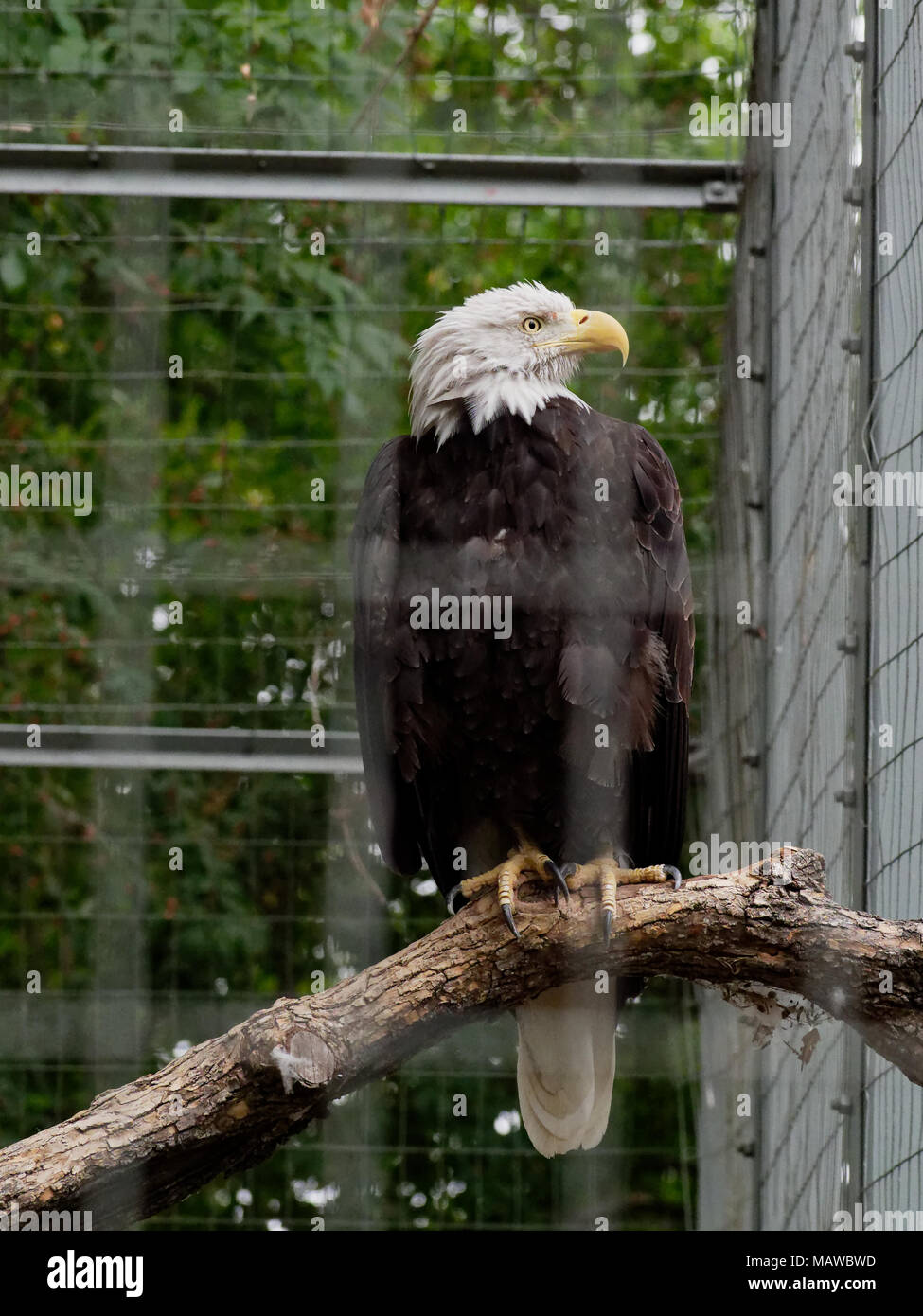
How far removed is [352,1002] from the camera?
6.02 ft

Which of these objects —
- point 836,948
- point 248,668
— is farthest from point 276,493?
point 836,948

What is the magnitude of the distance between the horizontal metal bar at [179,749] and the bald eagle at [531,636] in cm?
46

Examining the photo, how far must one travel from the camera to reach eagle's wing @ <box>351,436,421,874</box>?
2.34 metres

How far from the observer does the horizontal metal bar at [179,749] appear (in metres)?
2.80

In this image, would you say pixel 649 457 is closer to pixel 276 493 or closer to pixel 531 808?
pixel 531 808

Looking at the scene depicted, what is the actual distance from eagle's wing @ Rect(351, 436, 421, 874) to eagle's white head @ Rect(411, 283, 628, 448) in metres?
0.12

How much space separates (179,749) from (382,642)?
0.74 m

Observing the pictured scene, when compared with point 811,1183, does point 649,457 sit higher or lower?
higher

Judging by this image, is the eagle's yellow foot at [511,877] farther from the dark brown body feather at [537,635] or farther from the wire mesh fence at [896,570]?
the wire mesh fence at [896,570]

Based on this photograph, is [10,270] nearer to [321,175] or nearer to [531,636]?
[321,175]

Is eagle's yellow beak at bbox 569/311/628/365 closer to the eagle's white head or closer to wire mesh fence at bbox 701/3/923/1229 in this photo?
the eagle's white head

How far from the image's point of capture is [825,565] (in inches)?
102

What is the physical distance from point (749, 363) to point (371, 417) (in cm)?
85

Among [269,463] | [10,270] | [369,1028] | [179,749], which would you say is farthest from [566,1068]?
[10,270]
